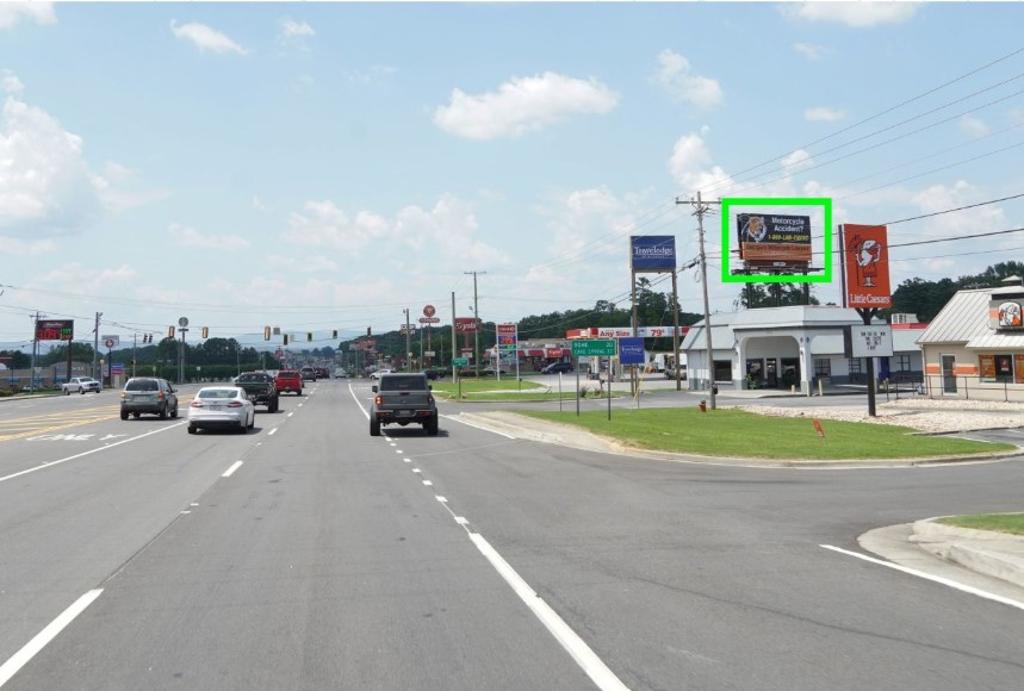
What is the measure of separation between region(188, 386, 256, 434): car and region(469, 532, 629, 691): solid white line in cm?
2100

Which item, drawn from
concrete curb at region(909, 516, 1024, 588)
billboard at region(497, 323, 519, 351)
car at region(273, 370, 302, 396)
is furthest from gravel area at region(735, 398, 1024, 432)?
billboard at region(497, 323, 519, 351)

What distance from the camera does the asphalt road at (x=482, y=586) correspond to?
572cm

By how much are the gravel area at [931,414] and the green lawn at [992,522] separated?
18.1m

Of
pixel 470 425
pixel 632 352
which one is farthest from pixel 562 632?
pixel 632 352

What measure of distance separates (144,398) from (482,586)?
31.9 metres

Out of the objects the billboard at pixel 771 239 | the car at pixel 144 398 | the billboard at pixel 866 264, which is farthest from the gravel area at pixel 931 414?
the car at pixel 144 398

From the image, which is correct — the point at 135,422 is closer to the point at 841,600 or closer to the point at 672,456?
the point at 672,456

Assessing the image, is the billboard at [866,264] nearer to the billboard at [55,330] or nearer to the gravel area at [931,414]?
the gravel area at [931,414]

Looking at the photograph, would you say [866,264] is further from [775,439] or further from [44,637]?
[44,637]

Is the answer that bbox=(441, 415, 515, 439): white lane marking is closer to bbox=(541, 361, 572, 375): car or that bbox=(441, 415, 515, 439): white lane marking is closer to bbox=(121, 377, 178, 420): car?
bbox=(121, 377, 178, 420): car

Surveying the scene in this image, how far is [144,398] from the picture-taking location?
119 ft

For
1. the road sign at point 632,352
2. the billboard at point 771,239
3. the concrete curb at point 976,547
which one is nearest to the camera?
the concrete curb at point 976,547

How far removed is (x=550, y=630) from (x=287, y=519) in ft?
20.7

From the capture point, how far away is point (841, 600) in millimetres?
7594
